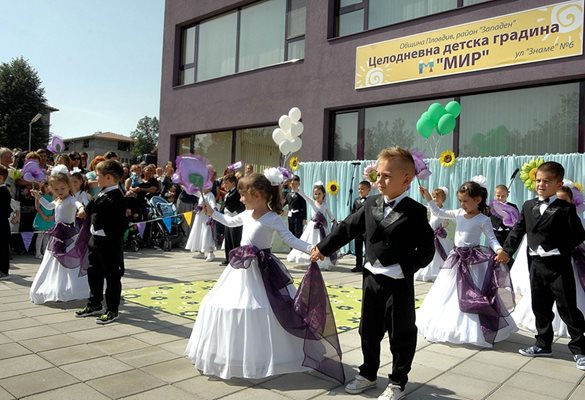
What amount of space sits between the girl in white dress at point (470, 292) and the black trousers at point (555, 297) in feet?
1.43

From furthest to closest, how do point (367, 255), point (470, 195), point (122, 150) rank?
point (122, 150) → point (470, 195) → point (367, 255)

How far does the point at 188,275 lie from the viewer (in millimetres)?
9156

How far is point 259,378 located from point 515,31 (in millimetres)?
9871

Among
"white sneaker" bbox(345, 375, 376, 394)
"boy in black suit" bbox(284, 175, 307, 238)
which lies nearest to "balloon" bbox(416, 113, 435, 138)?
"boy in black suit" bbox(284, 175, 307, 238)

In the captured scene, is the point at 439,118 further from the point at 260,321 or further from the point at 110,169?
the point at 260,321

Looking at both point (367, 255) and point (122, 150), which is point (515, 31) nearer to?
point (367, 255)

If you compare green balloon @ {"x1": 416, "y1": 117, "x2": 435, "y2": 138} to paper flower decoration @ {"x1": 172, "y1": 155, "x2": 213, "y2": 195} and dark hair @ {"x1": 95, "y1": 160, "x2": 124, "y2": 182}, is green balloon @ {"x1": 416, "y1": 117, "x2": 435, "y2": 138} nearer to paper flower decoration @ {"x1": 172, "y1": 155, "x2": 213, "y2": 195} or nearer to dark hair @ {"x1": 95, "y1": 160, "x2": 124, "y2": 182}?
paper flower decoration @ {"x1": 172, "y1": 155, "x2": 213, "y2": 195}

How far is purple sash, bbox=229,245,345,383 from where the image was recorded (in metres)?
4.06

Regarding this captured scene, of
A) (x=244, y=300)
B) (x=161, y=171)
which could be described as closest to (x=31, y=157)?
(x=161, y=171)

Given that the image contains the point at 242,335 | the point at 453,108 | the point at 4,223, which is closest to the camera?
the point at 242,335

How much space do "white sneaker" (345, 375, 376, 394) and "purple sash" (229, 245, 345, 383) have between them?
0.54ft

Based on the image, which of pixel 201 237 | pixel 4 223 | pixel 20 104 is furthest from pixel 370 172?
pixel 20 104

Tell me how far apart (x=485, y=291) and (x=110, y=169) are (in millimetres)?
4517

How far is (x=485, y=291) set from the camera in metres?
5.42
